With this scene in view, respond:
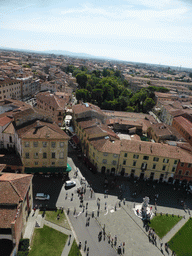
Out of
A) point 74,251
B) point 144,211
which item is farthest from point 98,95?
point 74,251

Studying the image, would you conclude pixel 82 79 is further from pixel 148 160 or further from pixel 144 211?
pixel 144 211

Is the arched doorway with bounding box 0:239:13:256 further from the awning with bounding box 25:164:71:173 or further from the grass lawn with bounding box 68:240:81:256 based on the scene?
the awning with bounding box 25:164:71:173

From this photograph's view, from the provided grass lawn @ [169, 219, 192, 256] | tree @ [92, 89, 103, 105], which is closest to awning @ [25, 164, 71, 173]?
grass lawn @ [169, 219, 192, 256]

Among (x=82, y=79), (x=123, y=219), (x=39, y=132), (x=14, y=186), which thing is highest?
(x=82, y=79)

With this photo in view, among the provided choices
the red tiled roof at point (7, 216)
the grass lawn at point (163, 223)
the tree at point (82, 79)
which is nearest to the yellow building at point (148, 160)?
the grass lawn at point (163, 223)

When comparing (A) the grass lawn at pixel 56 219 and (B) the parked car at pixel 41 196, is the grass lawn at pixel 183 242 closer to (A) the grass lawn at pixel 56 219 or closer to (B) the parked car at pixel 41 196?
(A) the grass lawn at pixel 56 219

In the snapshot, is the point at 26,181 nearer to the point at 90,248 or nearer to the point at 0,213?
the point at 0,213

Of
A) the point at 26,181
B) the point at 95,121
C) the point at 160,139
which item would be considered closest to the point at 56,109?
the point at 95,121
